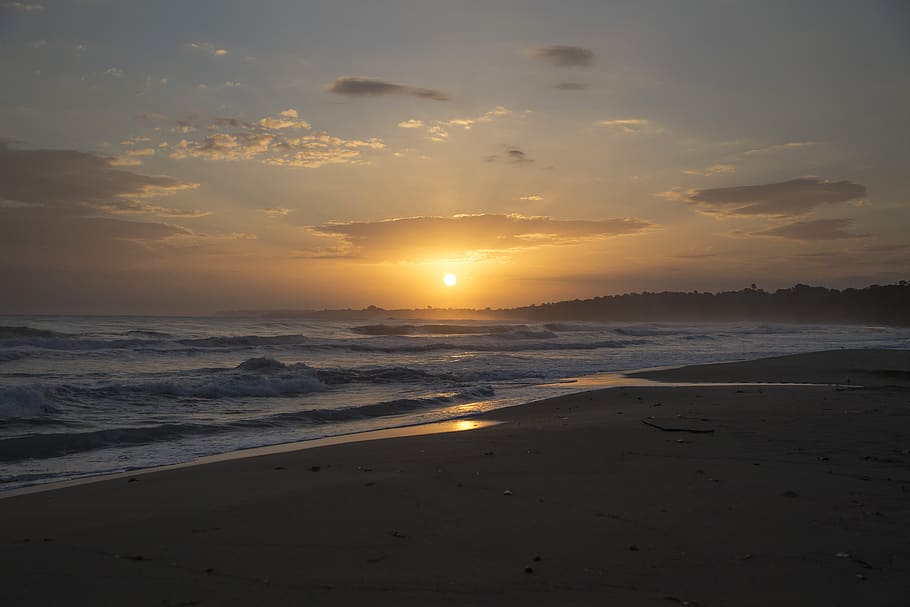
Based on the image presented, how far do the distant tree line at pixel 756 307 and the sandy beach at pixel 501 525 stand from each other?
261 feet

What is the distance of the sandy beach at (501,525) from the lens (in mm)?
3326

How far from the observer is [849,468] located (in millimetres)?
5762

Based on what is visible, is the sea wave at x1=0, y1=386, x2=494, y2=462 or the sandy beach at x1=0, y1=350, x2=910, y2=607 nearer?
the sandy beach at x1=0, y1=350, x2=910, y2=607

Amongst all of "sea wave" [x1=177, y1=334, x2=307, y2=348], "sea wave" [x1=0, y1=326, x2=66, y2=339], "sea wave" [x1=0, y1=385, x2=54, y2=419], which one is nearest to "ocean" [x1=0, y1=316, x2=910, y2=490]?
"sea wave" [x1=0, y1=385, x2=54, y2=419]

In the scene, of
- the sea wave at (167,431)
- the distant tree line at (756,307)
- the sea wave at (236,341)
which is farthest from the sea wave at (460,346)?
the distant tree line at (756,307)

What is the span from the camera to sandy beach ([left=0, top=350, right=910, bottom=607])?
3.33 metres

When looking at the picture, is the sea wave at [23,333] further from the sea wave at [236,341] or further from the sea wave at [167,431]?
the sea wave at [167,431]

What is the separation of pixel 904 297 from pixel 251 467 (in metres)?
92.3

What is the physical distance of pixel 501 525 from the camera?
4402 mm

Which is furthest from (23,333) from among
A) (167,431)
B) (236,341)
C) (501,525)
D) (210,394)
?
(501,525)

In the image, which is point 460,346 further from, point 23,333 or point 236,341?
point 23,333

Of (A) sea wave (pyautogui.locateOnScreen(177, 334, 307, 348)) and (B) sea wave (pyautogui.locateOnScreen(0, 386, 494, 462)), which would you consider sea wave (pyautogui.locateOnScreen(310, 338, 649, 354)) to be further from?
(B) sea wave (pyautogui.locateOnScreen(0, 386, 494, 462))

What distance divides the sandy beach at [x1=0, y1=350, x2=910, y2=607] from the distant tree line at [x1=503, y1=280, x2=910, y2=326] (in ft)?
261

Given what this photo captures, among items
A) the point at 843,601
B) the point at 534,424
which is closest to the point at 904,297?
the point at 534,424
